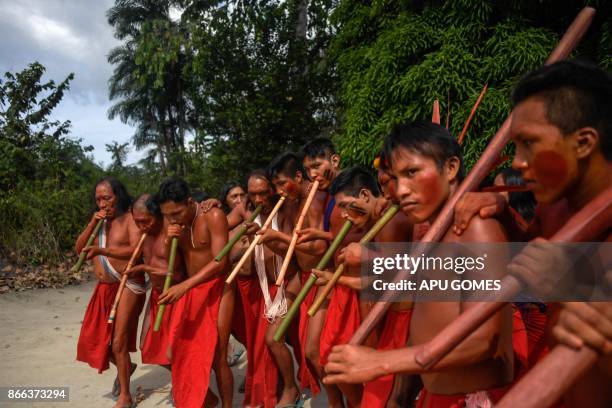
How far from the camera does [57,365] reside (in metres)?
4.96

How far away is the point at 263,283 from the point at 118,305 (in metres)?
1.23

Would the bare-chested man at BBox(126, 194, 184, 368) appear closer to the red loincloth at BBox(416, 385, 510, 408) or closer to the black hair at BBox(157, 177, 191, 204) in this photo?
the black hair at BBox(157, 177, 191, 204)

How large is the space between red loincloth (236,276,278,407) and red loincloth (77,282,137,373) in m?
1.00

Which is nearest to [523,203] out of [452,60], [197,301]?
[197,301]

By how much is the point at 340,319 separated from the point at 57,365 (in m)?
3.35

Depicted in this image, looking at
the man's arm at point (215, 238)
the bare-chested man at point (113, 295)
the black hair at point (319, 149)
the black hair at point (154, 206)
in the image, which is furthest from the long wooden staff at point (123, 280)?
the black hair at point (319, 149)

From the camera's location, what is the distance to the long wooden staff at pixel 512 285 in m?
0.98

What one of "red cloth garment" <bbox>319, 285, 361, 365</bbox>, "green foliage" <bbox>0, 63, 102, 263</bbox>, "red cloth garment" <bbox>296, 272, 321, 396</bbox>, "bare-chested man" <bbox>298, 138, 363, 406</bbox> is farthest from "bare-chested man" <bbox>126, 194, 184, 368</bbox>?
"green foliage" <bbox>0, 63, 102, 263</bbox>

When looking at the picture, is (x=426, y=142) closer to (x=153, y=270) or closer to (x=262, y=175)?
(x=262, y=175)

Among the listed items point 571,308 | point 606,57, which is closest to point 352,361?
point 571,308

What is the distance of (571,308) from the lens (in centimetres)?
88

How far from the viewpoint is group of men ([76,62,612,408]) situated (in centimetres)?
113

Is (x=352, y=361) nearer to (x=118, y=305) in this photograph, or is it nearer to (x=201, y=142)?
(x=118, y=305)

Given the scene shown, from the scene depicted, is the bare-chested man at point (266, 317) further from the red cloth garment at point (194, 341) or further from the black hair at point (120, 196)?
the black hair at point (120, 196)
